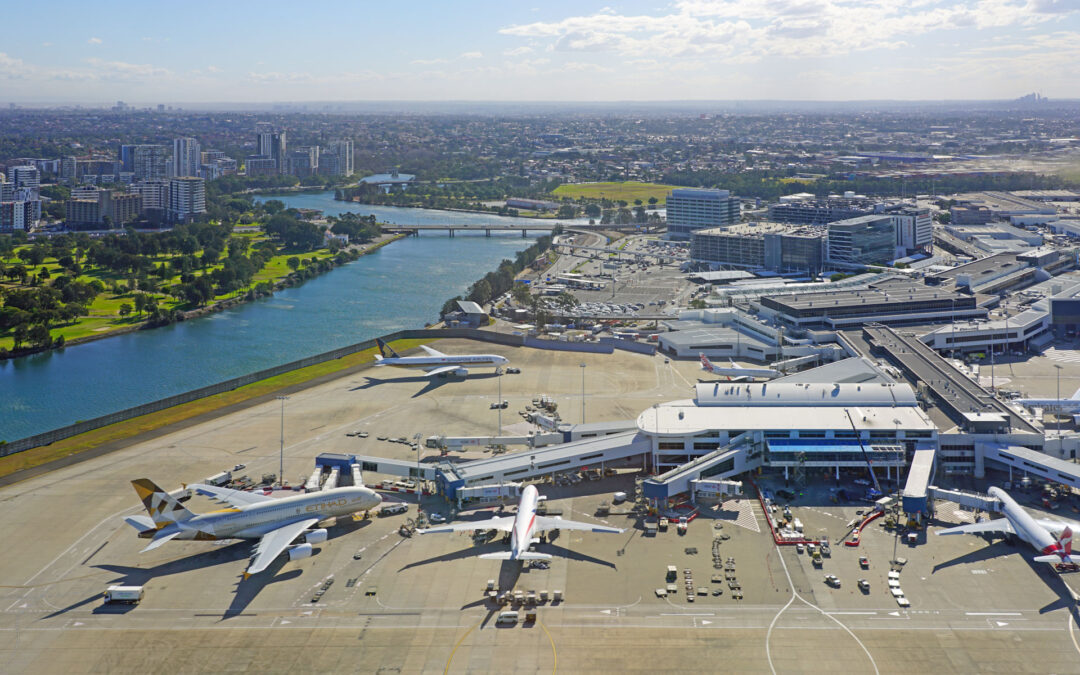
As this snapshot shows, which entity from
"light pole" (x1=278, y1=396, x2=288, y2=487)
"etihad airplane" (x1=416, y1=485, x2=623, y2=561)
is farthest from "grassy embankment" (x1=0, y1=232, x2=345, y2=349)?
"etihad airplane" (x1=416, y1=485, x2=623, y2=561)

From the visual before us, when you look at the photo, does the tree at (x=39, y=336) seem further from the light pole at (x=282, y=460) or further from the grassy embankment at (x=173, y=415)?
the light pole at (x=282, y=460)

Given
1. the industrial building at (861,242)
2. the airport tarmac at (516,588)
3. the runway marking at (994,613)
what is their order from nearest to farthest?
the airport tarmac at (516,588), the runway marking at (994,613), the industrial building at (861,242)

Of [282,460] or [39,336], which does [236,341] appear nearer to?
[39,336]

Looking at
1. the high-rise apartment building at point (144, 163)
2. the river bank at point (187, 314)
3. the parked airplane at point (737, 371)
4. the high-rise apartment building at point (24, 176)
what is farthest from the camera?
the high-rise apartment building at point (144, 163)

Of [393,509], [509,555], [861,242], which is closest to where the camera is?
[509,555]

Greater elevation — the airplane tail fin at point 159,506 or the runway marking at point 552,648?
the airplane tail fin at point 159,506

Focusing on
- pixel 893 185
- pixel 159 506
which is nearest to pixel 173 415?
pixel 159 506

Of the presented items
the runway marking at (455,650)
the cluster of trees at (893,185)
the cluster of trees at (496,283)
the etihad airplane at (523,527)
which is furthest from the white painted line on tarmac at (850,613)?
the cluster of trees at (893,185)
